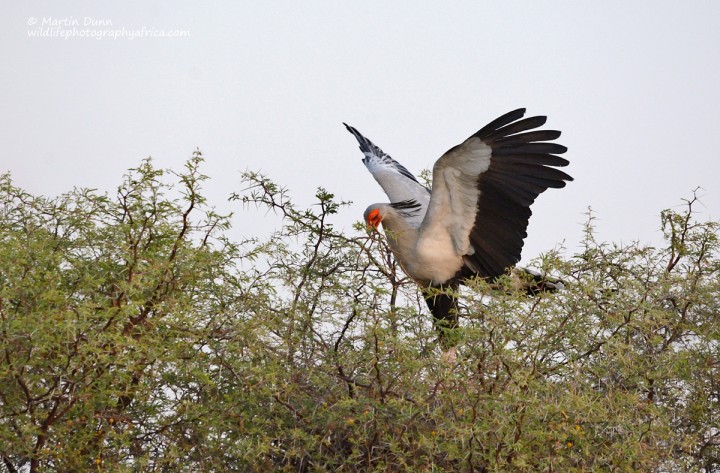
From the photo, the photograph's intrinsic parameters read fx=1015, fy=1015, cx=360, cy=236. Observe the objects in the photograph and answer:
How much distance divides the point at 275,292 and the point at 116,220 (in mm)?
832

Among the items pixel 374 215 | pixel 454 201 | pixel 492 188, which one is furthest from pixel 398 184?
pixel 492 188

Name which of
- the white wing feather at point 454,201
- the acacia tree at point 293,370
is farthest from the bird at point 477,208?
the acacia tree at point 293,370

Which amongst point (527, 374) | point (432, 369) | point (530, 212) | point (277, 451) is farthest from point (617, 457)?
point (530, 212)

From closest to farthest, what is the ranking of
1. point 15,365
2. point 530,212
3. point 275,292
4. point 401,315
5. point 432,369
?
point 15,365 → point 432,369 → point 401,315 → point 275,292 → point 530,212

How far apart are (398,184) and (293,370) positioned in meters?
3.09

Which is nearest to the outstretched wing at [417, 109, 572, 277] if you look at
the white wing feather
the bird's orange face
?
the white wing feather

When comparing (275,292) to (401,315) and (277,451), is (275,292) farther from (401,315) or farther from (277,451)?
(277,451)

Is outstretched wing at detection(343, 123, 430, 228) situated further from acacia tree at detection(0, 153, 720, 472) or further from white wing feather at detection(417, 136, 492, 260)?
acacia tree at detection(0, 153, 720, 472)

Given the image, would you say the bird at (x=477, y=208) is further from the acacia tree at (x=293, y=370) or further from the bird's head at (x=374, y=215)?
the acacia tree at (x=293, y=370)

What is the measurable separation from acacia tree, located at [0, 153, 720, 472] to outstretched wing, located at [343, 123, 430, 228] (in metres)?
1.56

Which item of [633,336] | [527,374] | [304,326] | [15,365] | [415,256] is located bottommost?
[15,365]

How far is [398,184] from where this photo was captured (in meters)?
7.11

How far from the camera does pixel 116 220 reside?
4.76m

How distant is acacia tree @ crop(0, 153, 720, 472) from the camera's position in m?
3.78
